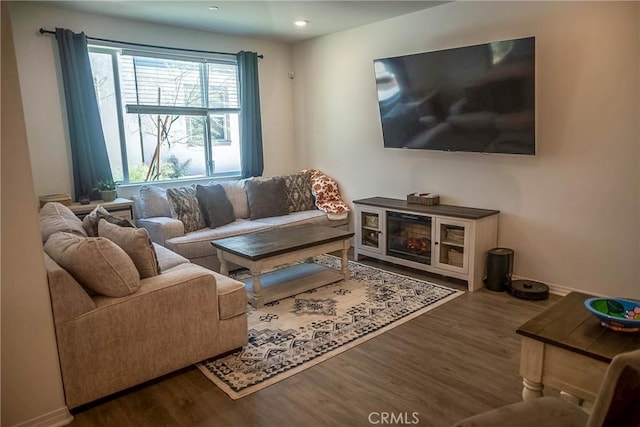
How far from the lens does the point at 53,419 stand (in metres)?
2.14

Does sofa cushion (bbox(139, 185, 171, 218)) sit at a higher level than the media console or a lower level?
higher

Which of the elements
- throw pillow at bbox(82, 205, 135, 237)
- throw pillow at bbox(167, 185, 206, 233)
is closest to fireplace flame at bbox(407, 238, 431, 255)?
throw pillow at bbox(167, 185, 206, 233)

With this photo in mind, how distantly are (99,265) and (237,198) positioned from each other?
278 cm

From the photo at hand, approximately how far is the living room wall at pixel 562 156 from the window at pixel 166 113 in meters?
1.91

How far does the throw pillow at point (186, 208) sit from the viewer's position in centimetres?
438

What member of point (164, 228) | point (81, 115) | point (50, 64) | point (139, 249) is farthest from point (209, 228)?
point (50, 64)

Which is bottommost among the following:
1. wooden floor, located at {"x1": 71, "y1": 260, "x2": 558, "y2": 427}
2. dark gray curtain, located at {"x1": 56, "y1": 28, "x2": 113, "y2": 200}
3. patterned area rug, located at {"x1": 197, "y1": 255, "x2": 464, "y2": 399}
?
wooden floor, located at {"x1": 71, "y1": 260, "x2": 558, "y2": 427}

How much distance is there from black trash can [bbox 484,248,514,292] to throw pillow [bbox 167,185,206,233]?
9.08 feet

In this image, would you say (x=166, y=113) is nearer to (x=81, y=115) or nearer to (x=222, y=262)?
(x=81, y=115)

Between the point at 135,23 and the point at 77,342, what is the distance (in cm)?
360

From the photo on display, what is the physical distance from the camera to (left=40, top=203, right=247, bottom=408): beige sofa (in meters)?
2.17

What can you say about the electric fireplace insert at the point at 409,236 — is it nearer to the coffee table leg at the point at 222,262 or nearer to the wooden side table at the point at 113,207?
the coffee table leg at the point at 222,262

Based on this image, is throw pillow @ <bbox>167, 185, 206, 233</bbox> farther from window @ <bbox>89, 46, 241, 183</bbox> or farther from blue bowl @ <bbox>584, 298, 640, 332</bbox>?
blue bowl @ <bbox>584, 298, 640, 332</bbox>

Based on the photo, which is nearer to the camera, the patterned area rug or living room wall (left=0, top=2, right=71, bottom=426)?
living room wall (left=0, top=2, right=71, bottom=426)
